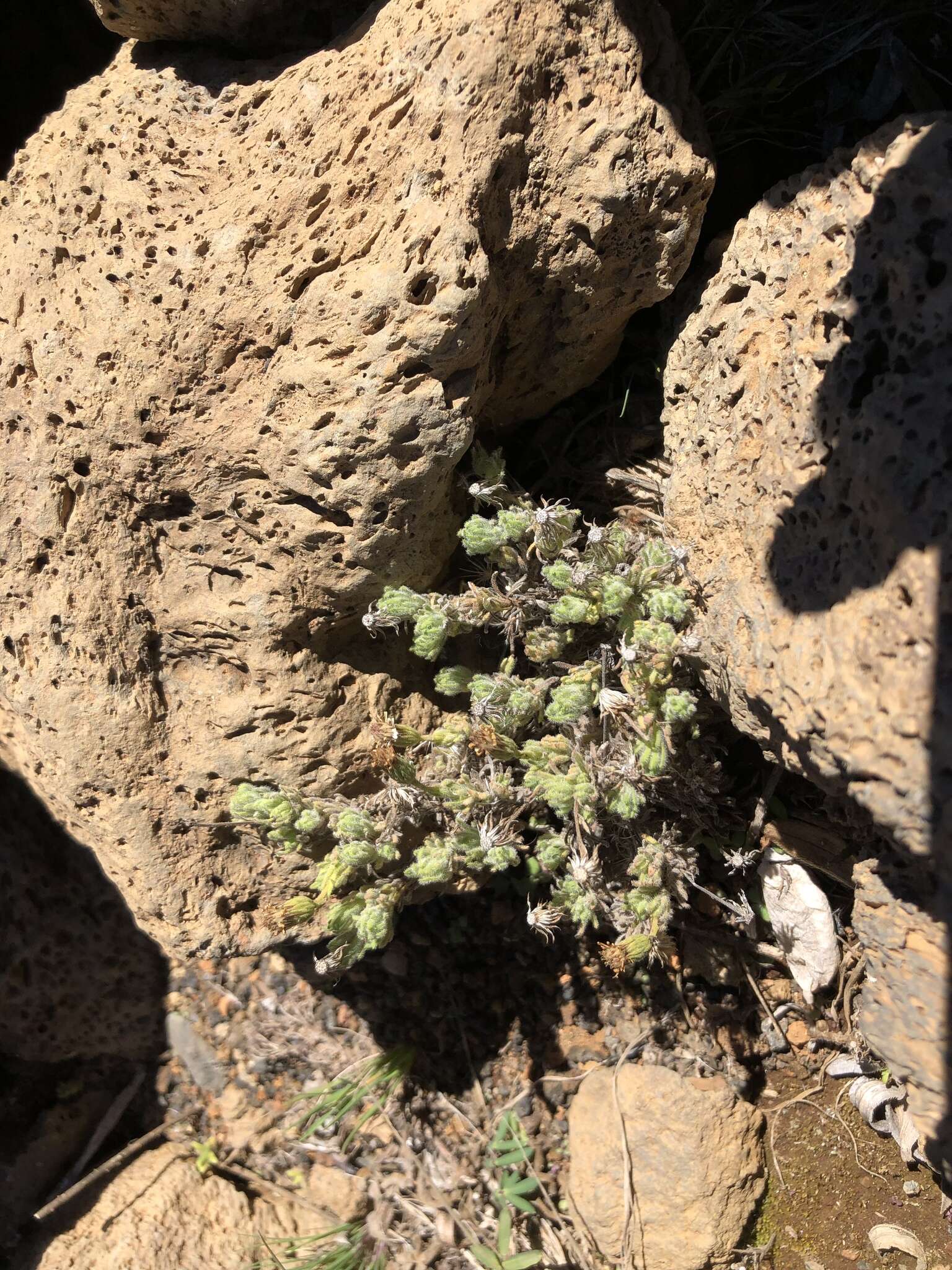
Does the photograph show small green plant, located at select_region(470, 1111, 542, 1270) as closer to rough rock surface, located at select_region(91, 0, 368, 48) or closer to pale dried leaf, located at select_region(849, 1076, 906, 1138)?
pale dried leaf, located at select_region(849, 1076, 906, 1138)

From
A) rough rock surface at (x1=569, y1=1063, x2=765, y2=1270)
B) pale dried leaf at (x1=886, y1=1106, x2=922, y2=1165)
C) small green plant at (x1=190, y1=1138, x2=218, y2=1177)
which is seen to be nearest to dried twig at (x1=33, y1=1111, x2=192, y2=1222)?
small green plant at (x1=190, y1=1138, x2=218, y2=1177)

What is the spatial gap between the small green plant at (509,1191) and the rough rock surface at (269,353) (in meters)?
1.46

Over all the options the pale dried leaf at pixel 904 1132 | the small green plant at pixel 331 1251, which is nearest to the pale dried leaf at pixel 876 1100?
the pale dried leaf at pixel 904 1132

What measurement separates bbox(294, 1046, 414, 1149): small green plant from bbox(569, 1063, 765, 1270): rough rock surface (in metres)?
0.76

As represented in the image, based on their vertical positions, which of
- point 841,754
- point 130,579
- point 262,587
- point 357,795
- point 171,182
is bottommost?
point 841,754

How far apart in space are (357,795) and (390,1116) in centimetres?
169

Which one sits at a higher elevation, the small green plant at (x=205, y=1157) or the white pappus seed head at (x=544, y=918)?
the white pappus seed head at (x=544, y=918)

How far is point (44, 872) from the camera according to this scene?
3.84 m

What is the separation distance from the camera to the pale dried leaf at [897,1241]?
2.87 meters

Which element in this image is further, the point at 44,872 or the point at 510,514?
the point at 44,872

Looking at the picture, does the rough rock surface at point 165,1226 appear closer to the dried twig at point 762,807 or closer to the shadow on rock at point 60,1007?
the shadow on rock at point 60,1007

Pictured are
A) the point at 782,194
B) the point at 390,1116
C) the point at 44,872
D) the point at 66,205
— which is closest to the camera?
the point at 782,194

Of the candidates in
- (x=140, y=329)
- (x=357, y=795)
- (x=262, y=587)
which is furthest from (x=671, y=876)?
(x=140, y=329)

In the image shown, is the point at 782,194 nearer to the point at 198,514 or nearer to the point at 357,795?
the point at 198,514
